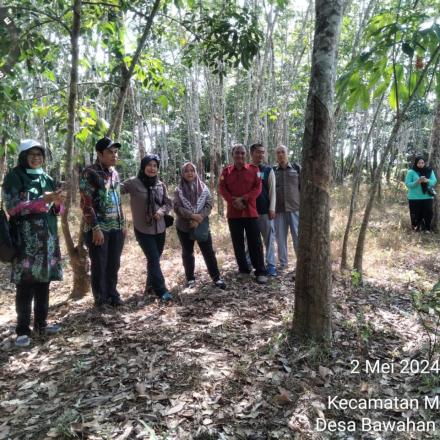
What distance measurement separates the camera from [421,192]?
27.4 feet

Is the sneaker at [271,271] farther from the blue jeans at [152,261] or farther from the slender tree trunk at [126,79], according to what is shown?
the slender tree trunk at [126,79]

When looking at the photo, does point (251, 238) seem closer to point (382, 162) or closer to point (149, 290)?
point (149, 290)

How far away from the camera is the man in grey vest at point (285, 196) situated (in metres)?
5.68

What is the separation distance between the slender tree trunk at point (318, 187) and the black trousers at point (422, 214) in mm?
6413

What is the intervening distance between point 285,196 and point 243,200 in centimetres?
87

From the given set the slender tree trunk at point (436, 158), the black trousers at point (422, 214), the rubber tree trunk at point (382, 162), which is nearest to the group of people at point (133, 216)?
the rubber tree trunk at point (382, 162)

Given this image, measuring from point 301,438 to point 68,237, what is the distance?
345 cm

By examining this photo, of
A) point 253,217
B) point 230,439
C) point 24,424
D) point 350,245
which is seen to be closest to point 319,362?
point 230,439

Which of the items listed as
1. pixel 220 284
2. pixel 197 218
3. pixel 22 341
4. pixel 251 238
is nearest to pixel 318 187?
pixel 197 218

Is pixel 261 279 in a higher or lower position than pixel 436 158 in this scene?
lower

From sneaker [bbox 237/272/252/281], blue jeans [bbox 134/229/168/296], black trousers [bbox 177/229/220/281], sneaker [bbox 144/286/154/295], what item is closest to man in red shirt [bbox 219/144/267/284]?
sneaker [bbox 237/272/252/281]

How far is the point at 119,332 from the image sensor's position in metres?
3.75

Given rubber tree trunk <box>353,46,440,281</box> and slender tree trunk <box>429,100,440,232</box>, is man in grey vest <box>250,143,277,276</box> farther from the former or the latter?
slender tree trunk <box>429,100,440,232</box>

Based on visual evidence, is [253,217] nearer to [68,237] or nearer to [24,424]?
[68,237]
